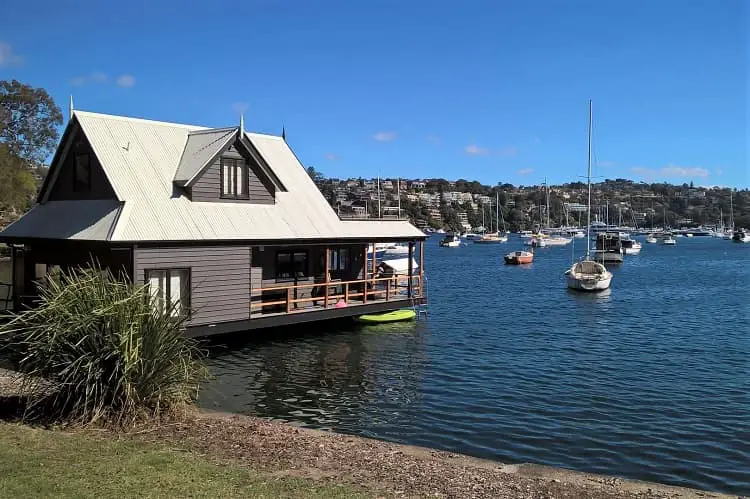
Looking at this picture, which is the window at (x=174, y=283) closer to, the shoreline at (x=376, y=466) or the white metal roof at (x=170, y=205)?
the white metal roof at (x=170, y=205)

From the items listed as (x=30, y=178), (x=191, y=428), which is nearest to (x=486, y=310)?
(x=191, y=428)

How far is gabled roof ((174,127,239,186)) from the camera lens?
24875mm

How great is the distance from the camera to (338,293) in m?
30.6

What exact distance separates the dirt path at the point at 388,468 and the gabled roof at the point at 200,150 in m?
13.0

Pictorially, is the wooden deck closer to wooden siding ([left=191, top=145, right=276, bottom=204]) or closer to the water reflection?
the water reflection

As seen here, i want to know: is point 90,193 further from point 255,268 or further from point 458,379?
point 458,379

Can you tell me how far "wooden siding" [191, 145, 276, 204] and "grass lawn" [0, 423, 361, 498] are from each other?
14.6 m

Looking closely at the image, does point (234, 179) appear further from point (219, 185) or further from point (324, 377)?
point (324, 377)

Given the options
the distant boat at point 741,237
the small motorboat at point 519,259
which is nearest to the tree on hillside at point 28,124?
the small motorboat at point 519,259

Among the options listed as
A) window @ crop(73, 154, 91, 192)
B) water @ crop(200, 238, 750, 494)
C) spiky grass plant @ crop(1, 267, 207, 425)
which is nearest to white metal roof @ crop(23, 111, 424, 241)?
window @ crop(73, 154, 91, 192)

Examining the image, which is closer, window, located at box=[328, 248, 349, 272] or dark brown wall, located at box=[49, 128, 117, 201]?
dark brown wall, located at box=[49, 128, 117, 201]

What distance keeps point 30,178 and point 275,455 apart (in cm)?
8151

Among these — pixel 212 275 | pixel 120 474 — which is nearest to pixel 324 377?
pixel 212 275

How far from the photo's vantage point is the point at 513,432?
52.8 ft
